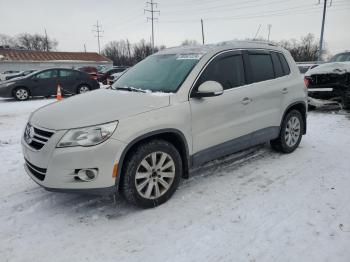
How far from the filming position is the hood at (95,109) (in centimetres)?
312

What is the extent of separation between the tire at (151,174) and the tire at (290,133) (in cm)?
235

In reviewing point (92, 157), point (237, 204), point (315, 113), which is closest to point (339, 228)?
point (237, 204)

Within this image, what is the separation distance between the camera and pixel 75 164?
3.01 metres

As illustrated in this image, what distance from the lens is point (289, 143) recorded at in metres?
5.33

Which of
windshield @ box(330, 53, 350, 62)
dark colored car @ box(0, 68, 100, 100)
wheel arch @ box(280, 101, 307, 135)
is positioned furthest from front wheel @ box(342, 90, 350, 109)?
dark colored car @ box(0, 68, 100, 100)

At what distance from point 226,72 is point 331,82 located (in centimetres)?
630

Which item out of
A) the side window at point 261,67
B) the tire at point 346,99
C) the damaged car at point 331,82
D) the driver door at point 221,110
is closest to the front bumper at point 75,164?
the driver door at point 221,110

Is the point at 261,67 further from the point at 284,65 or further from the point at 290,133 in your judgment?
the point at 290,133

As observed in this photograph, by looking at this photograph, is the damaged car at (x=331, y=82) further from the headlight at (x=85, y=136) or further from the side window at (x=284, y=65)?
the headlight at (x=85, y=136)

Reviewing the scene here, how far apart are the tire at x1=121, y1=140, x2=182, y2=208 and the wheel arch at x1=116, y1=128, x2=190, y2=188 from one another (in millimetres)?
50

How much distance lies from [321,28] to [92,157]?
33.3 metres

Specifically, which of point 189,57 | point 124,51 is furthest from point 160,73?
point 124,51

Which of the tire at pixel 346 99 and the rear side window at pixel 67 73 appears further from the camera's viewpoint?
the rear side window at pixel 67 73

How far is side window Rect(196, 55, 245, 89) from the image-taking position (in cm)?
394
